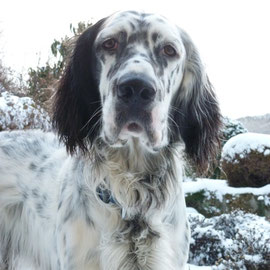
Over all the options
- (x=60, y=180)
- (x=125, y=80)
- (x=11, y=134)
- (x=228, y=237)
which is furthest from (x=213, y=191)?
(x=125, y=80)

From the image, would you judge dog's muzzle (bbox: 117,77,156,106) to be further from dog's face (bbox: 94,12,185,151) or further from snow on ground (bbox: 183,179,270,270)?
snow on ground (bbox: 183,179,270,270)

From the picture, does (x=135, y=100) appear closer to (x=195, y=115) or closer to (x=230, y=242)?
(x=195, y=115)

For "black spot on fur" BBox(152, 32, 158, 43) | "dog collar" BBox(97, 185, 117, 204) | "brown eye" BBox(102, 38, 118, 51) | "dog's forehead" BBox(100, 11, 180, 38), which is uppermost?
"dog's forehead" BBox(100, 11, 180, 38)

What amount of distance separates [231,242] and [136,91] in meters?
3.15

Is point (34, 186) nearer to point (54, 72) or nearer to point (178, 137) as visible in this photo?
point (178, 137)

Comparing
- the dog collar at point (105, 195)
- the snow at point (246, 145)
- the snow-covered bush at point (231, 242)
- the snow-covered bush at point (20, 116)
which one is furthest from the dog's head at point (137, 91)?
the snow at point (246, 145)

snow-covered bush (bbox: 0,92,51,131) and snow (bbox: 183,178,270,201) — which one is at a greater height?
snow-covered bush (bbox: 0,92,51,131)

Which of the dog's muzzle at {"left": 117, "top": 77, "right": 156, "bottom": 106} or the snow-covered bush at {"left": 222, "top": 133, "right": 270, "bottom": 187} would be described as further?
the snow-covered bush at {"left": 222, "top": 133, "right": 270, "bottom": 187}

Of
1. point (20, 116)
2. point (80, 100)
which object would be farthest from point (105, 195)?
point (20, 116)

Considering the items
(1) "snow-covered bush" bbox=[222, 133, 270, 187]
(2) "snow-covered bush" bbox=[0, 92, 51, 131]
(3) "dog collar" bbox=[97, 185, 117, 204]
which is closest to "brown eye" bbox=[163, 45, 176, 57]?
(3) "dog collar" bbox=[97, 185, 117, 204]

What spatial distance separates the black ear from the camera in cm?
298

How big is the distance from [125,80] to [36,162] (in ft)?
4.73

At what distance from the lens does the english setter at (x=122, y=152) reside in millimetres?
2502

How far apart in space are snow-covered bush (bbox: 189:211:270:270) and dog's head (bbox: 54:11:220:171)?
1.58 m
